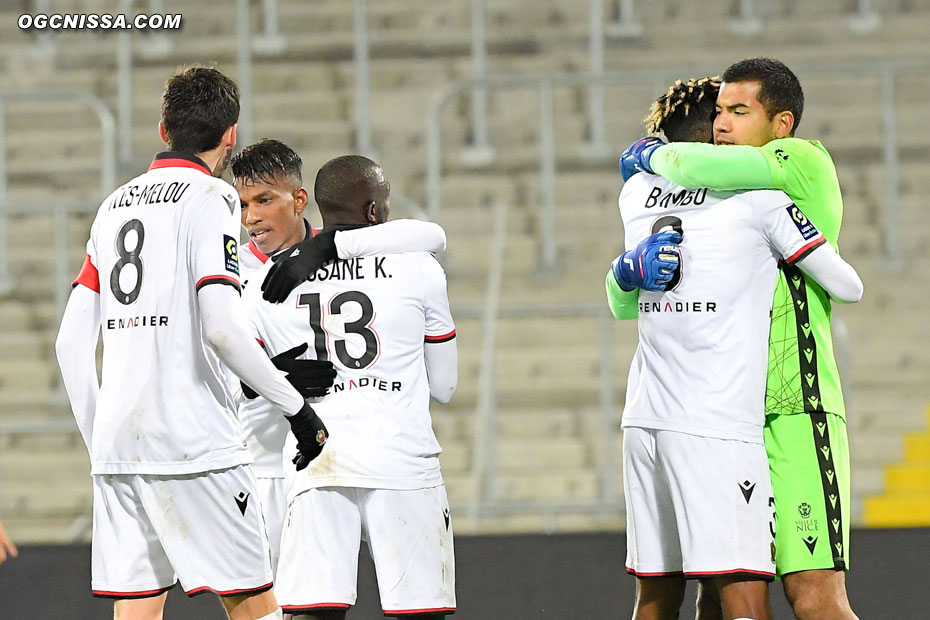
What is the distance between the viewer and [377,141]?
8.54 m

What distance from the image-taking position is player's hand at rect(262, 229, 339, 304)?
322cm

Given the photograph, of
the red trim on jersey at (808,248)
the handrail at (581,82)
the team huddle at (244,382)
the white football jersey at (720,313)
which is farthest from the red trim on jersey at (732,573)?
the handrail at (581,82)

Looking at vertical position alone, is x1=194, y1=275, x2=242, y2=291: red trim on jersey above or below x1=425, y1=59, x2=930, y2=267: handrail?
below

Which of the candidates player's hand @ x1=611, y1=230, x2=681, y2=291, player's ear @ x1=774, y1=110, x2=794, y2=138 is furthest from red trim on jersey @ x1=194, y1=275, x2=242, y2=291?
player's ear @ x1=774, y1=110, x2=794, y2=138

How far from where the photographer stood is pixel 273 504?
365 centimetres

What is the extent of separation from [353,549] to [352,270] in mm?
675

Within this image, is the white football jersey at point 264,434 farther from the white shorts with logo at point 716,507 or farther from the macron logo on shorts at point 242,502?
the white shorts with logo at point 716,507

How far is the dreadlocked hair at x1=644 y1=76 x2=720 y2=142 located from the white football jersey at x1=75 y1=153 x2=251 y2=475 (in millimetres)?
1156

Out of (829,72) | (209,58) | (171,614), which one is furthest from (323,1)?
(171,614)

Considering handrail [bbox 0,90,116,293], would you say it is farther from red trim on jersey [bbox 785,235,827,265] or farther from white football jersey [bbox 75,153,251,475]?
red trim on jersey [bbox 785,235,827,265]

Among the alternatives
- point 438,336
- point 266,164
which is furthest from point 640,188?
point 266,164

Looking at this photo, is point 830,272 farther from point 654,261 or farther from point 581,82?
point 581,82

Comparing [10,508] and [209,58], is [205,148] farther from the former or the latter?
[209,58]

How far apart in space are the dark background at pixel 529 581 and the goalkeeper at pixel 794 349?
1.34m
